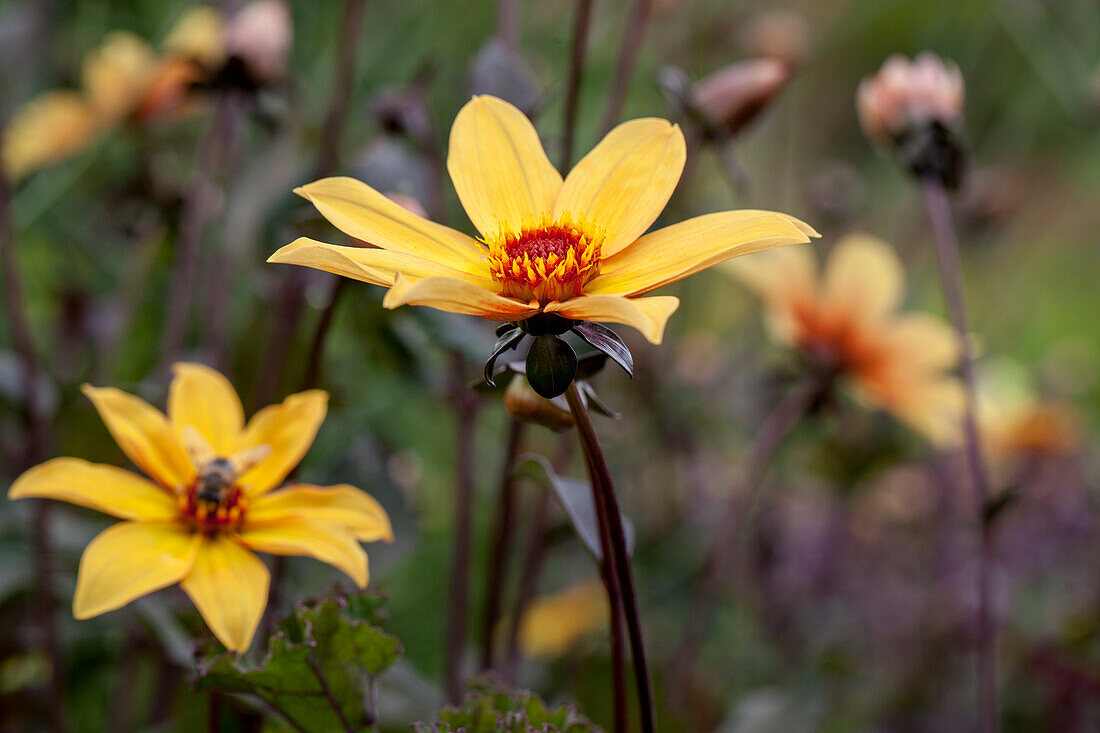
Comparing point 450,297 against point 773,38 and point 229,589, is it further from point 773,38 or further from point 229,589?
point 773,38

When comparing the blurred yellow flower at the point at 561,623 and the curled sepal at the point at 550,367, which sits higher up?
the blurred yellow flower at the point at 561,623

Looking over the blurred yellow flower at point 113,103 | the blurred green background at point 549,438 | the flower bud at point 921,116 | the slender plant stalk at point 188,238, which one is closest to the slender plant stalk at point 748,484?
the blurred green background at point 549,438

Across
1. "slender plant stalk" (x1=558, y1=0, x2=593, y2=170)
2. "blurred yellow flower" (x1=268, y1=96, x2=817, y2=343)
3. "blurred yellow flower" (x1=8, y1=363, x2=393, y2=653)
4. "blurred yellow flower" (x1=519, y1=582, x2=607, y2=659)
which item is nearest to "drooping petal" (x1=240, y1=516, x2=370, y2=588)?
"blurred yellow flower" (x1=8, y1=363, x2=393, y2=653)

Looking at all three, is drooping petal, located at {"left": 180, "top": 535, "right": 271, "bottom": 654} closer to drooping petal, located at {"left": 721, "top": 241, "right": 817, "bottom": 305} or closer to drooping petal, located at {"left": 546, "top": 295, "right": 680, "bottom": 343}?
drooping petal, located at {"left": 546, "top": 295, "right": 680, "bottom": 343}

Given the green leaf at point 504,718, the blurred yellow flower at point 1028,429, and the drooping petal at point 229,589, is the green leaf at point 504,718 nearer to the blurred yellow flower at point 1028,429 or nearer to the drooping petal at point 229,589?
the drooping petal at point 229,589

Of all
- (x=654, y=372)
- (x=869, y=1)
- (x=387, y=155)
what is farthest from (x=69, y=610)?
(x=869, y=1)

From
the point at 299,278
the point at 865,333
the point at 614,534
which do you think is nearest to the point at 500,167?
the point at 614,534
